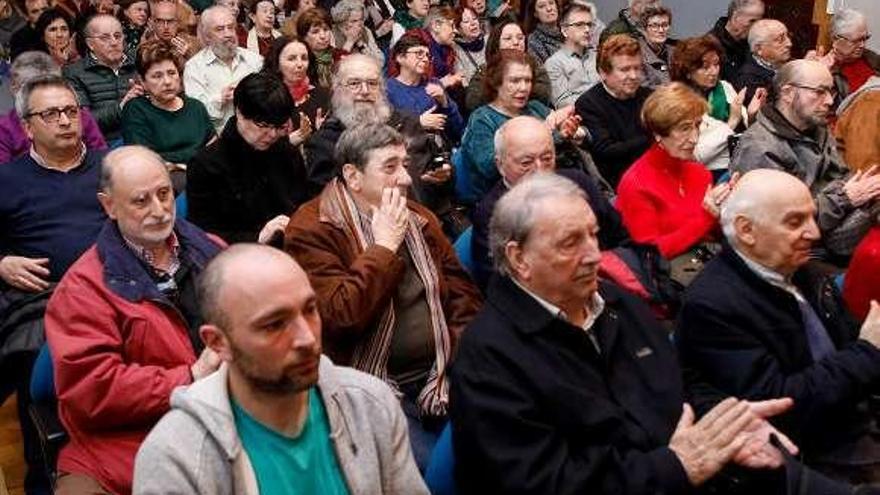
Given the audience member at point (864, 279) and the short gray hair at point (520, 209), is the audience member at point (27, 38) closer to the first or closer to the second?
the short gray hair at point (520, 209)

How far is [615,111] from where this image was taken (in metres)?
4.33

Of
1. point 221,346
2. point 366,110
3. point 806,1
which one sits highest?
point 221,346

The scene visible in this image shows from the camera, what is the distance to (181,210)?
325cm

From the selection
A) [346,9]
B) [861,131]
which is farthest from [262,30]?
[861,131]

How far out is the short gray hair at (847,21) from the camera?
4.99 meters

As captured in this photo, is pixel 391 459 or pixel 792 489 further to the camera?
pixel 792 489

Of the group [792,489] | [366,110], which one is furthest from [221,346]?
[366,110]

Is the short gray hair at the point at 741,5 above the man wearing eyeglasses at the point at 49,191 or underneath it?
underneath

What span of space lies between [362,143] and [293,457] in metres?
1.16

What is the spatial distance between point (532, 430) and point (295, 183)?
1923 millimetres

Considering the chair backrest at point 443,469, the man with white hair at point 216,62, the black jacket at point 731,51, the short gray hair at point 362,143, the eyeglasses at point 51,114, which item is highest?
the eyeglasses at point 51,114

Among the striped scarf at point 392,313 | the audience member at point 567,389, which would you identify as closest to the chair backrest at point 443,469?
the audience member at point 567,389

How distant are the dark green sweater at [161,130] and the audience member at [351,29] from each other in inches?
64.5

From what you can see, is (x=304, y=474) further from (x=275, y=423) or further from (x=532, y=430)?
(x=532, y=430)
